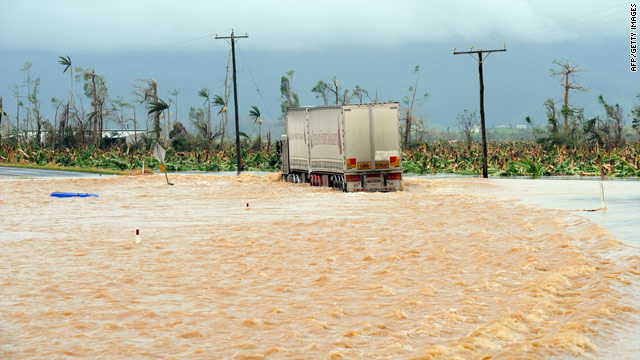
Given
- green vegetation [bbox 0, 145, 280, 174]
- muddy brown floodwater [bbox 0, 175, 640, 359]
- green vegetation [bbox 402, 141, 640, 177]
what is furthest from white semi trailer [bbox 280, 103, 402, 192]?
green vegetation [bbox 0, 145, 280, 174]

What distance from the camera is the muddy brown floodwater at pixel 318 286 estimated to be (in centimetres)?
992

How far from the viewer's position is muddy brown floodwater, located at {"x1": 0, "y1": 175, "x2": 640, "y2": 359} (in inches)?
391

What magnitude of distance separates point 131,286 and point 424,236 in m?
8.22

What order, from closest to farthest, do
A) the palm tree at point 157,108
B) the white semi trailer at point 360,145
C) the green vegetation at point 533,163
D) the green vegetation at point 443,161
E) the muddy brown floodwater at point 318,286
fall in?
the muddy brown floodwater at point 318,286 → the white semi trailer at point 360,145 → the green vegetation at point 533,163 → the green vegetation at point 443,161 → the palm tree at point 157,108

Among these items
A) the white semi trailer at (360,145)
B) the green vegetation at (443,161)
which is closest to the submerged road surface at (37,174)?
the green vegetation at (443,161)

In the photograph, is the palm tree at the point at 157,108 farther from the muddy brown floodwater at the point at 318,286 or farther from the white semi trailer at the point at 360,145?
the muddy brown floodwater at the point at 318,286

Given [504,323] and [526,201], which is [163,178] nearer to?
[526,201]

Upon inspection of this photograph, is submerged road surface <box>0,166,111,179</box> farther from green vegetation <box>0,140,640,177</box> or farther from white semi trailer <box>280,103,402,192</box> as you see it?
white semi trailer <box>280,103,402,192</box>

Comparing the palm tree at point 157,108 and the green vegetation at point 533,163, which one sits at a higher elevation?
the palm tree at point 157,108

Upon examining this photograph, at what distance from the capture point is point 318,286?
44.8 feet

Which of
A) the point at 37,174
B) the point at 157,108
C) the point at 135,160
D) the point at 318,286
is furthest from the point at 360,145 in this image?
the point at 157,108

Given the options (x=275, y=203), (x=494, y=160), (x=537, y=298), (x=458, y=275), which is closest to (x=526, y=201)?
(x=275, y=203)

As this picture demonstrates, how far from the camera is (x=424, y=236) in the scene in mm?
19984

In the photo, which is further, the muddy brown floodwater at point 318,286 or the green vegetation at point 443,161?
the green vegetation at point 443,161
